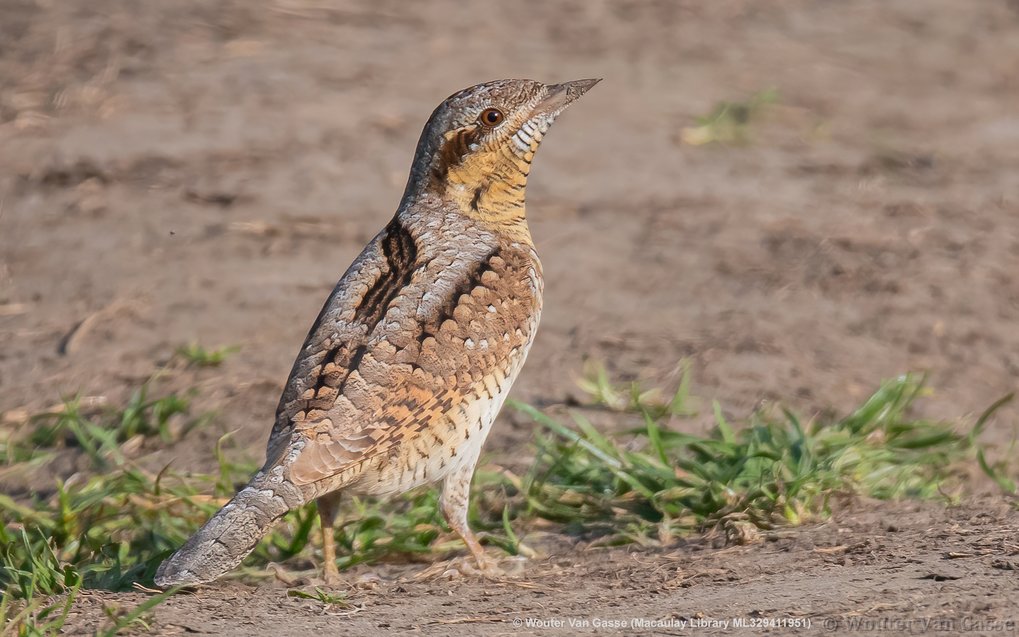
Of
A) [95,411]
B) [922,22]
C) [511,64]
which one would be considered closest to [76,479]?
[95,411]

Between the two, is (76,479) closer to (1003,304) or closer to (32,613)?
(32,613)

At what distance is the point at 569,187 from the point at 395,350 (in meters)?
5.07

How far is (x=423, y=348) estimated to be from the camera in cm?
457

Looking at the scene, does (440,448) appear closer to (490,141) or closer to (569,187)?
(490,141)

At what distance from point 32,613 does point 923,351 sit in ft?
15.6

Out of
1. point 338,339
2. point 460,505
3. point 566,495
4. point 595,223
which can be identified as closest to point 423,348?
point 338,339

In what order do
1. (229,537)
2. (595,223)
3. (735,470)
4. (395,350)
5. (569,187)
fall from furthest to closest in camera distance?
(569,187) → (595,223) → (735,470) → (395,350) → (229,537)

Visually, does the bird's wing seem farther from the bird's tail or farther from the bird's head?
the bird's head

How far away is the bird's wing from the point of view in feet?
14.1

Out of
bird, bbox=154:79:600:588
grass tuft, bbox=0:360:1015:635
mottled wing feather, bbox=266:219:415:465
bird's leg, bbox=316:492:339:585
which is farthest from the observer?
grass tuft, bbox=0:360:1015:635

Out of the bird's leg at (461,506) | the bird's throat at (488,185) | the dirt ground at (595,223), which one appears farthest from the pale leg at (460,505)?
the bird's throat at (488,185)

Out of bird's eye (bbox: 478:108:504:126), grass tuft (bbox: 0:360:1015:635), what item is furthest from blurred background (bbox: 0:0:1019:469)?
bird's eye (bbox: 478:108:504:126)

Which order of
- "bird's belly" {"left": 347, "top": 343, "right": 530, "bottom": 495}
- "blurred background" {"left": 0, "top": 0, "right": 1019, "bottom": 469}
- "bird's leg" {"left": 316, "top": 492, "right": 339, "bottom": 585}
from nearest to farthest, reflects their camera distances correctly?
"bird's belly" {"left": 347, "top": 343, "right": 530, "bottom": 495}, "bird's leg" {"left": 316, "top": 492, "right": 339, "bottom": 585}, "blurred background" {"left": 0, "top": 0, "right": 1019, "bottom": 469}

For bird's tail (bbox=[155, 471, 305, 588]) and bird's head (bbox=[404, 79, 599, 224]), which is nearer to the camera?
bird's tail (bbox=[155, 471, 305, 588])
